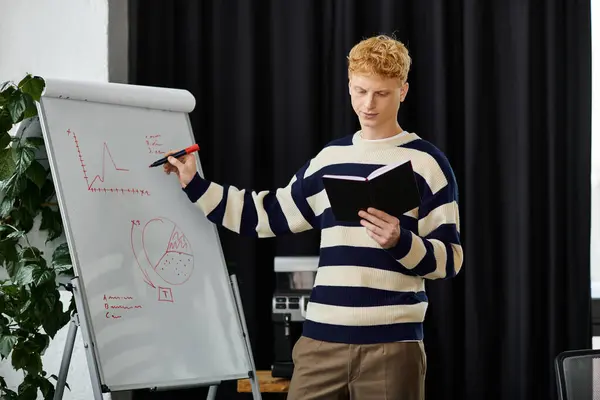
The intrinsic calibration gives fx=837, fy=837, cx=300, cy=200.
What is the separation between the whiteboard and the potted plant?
98 millimetres

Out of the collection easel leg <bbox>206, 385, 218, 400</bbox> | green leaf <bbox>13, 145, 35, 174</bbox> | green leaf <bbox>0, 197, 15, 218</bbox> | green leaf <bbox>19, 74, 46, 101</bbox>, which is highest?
green leaf <bbox>19, 74, 46, 101</bbox>

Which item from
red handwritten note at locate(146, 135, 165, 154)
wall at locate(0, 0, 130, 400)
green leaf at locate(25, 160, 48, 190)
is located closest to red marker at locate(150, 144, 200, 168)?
red handwritten note at locate(146, 135, 165, 154)

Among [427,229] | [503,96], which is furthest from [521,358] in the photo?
[427,229]

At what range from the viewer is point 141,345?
2.28m

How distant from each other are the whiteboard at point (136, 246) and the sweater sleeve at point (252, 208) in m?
0.12

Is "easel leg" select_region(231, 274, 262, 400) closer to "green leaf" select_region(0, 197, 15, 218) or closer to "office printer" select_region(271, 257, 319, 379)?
"office printer" select_region(271, 257, 319, 379)

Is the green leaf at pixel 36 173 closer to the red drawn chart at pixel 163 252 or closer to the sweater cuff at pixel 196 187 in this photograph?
the red drawn chart at pixel 163 252

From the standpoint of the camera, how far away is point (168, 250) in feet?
7.92

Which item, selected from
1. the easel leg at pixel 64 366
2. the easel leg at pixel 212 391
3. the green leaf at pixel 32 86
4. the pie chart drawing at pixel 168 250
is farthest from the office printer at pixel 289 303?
the green leaf at pixel 32 86

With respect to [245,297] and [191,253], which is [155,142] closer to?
[191,253]

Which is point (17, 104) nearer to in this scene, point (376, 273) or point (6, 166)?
point (6, 166)

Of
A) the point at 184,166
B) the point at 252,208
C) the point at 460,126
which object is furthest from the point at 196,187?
the point at 460,126

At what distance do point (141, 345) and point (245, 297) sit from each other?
95 centimetres

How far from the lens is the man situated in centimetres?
205
